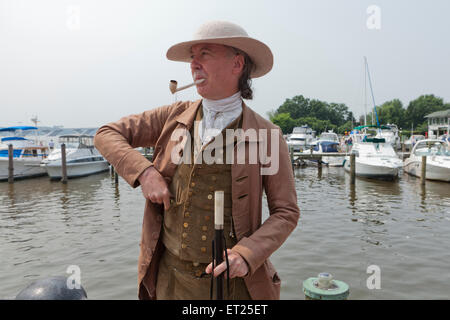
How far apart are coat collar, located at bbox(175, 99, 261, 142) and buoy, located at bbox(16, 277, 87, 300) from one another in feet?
3.55

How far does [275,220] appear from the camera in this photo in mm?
1938

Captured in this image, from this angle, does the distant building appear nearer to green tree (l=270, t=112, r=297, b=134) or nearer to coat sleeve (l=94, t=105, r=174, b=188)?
green tree (l=270, t=112, r=297, b=134)

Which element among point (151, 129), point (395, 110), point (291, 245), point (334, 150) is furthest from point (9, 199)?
point (395, 110)

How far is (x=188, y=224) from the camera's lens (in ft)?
6.73

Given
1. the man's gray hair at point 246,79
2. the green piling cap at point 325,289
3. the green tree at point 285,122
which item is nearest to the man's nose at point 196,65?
the man's gray hair at point 246,79

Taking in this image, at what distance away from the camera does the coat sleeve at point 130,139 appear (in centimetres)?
199

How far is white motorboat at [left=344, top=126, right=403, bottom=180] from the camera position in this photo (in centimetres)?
2056

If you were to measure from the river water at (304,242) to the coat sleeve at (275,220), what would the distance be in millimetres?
4673

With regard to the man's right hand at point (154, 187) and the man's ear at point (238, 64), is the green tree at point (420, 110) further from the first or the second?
the man's right hand at point (154, 187)

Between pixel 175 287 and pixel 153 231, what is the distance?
350 millimetres

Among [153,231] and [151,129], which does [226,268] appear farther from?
[151,129]

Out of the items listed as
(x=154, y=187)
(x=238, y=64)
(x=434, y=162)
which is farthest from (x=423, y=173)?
(x=154, y=187)

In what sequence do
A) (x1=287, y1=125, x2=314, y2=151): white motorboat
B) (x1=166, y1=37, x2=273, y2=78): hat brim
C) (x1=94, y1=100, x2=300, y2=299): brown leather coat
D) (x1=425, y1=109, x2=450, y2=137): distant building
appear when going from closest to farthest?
(x1=94, y1=100, x2=300, y2=299): brown leather coat, (x1=166, y1=37, x2=273, y2=78): hat brim, (x1=287, y1=125, x2=314, y2=151): white motorboat, (x1=425, y1=109, x2=450, y2=137): distant building

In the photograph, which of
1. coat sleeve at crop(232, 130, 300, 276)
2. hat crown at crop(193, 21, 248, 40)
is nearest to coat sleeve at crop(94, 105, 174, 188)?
hat crown at crop(193, 21, 248, 40)
